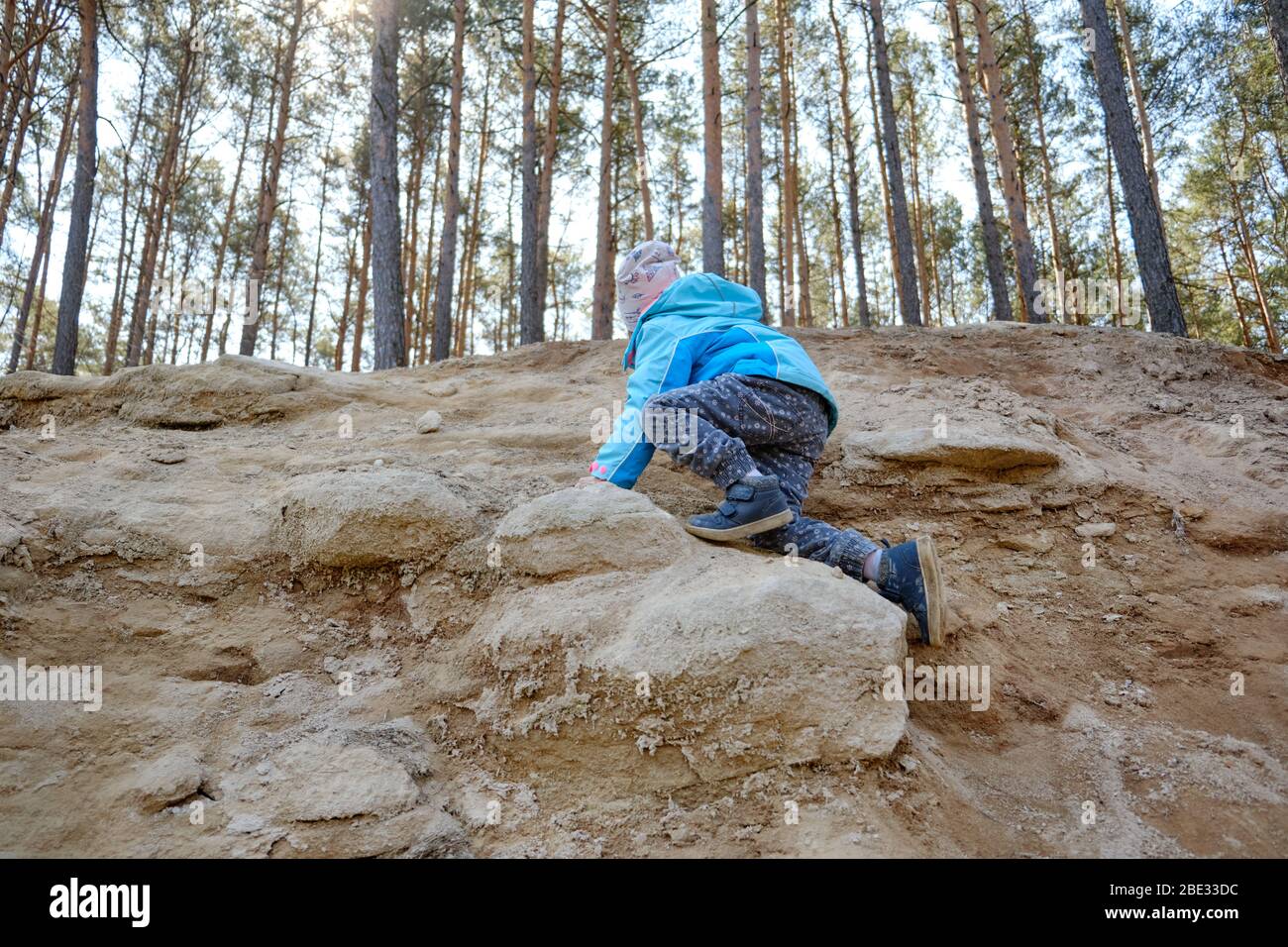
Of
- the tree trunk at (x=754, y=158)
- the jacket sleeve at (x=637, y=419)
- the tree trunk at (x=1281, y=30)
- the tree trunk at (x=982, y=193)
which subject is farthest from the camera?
the tree trunk at (x=982, y=193)

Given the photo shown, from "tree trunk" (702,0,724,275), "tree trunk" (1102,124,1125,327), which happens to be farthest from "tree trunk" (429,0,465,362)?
"tree trunk" (1102,124,1125,327)

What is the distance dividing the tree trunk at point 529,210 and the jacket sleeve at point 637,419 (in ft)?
21.1

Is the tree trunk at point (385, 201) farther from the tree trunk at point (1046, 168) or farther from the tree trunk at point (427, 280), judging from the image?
the tree trunk at point (1046, 168)

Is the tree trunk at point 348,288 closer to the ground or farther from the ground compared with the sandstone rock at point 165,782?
farther from the ground

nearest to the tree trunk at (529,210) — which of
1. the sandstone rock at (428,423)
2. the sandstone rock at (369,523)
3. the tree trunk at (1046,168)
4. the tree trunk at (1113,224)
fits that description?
the sandstone rock at (428,423)

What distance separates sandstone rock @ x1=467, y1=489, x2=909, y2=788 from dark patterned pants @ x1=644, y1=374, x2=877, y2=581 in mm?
377

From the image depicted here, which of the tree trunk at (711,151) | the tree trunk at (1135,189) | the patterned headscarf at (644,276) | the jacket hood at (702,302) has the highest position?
the tree trunk at (711,151)

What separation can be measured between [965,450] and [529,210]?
8.15 meters

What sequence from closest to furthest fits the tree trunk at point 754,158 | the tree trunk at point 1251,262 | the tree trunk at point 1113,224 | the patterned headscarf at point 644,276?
the patterned headscarf at point 644,276, the tree trunk at point 754,158, the tree trunk at point 1251,262, the tree trunk at point 1113,224

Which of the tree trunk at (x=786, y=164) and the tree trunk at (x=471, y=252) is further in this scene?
the tree trunk at (x=471, y=252)

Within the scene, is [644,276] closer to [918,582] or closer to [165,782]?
[918,582]

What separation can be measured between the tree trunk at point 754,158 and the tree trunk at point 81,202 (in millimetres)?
7372

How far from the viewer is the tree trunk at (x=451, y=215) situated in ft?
34.2
